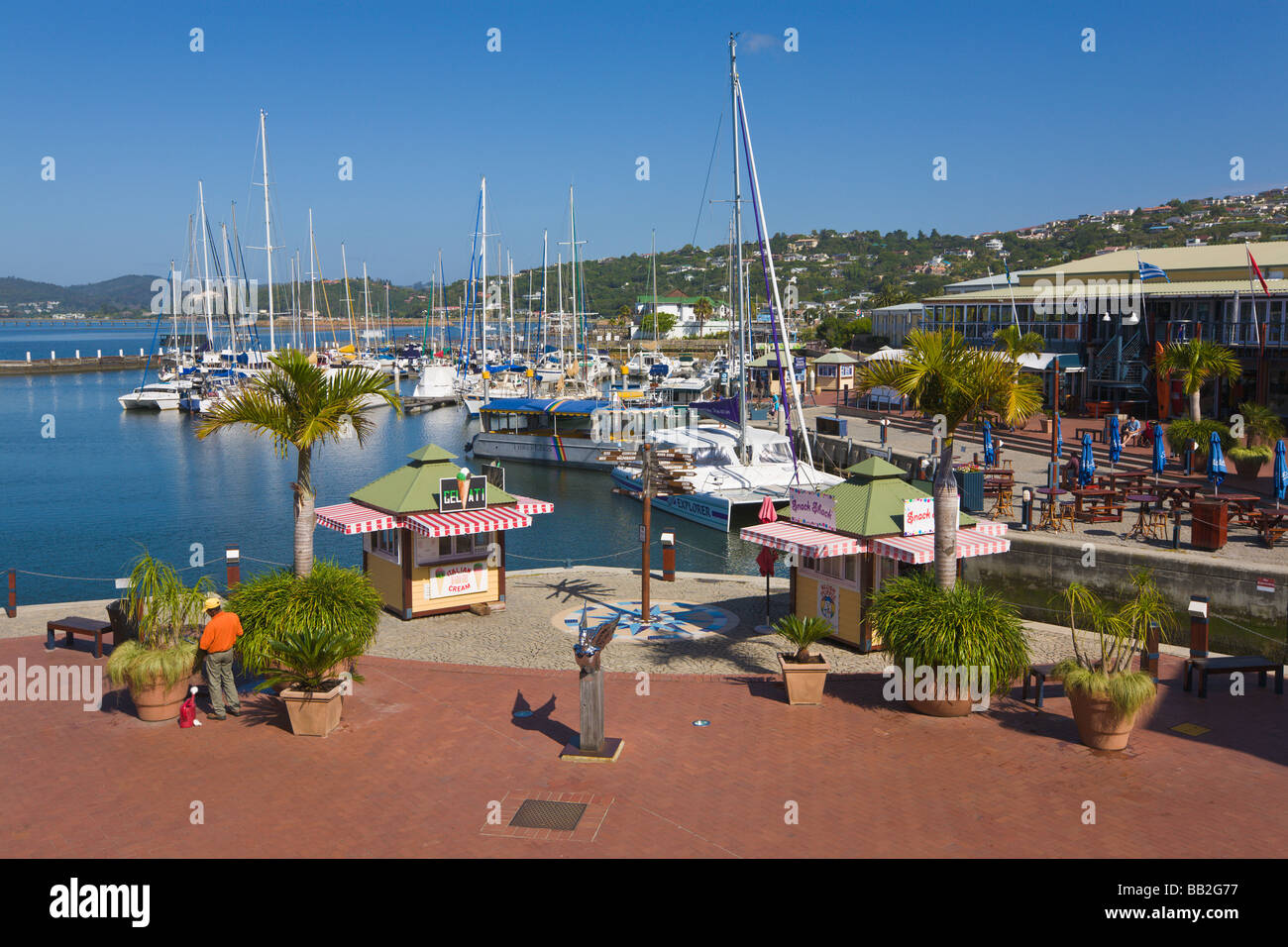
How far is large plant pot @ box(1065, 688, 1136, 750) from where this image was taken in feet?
37.7

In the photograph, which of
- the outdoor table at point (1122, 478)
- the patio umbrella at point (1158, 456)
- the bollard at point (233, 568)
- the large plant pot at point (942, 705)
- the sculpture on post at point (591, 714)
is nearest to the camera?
the sculpture on post at point (591, 714)

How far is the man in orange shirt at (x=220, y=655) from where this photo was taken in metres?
12.6

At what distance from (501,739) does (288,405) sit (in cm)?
580

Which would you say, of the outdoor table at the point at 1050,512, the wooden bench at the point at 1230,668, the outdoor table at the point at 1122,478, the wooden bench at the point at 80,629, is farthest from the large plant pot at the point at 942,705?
the outdoor table at the point at 1122,478

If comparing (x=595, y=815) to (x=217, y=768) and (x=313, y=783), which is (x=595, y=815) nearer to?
(x=313, y=783)

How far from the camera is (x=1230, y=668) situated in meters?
13.6

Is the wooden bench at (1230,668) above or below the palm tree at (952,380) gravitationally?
below

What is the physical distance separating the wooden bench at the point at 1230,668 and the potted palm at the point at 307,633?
11.0 meters

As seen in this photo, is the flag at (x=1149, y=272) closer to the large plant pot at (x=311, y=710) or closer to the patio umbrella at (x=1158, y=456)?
the patio umbrella at (x=1158, y=456)

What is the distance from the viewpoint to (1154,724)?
1253 centimetres

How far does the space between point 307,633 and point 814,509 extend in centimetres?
794

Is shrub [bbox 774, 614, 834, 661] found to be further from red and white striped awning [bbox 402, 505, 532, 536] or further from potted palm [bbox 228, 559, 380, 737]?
red and white striped awning [bbox 402, 505, 532, 536]

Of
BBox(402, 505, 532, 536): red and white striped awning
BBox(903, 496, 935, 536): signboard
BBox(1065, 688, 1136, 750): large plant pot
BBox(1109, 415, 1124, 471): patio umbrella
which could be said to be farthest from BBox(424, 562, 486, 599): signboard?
BBox(1109, 415, 1124, 471): patio umbrella

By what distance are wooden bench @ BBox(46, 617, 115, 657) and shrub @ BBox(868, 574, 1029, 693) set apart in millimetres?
11608
